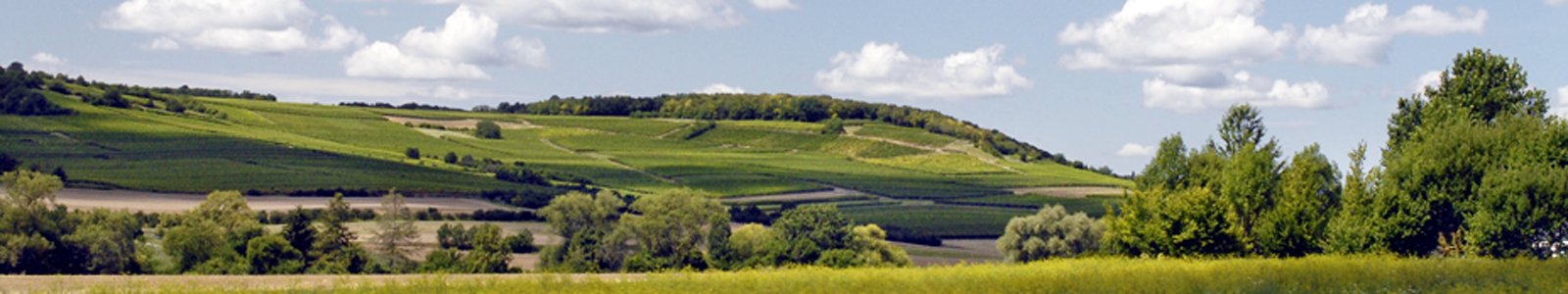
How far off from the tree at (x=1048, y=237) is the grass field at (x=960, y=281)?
54.8 metres

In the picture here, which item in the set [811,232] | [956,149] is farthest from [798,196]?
[811,232]

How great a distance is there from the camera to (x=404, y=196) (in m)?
104

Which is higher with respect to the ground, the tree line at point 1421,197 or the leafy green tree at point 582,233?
the tree line at point 1421,197

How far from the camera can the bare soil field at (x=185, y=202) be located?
295 ft

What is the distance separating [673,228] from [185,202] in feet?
143

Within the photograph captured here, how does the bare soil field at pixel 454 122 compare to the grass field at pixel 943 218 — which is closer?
the grass field at pixel 943 218

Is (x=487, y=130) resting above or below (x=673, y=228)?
above

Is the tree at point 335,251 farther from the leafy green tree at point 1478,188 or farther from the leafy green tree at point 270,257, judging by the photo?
the leafy green tree at point 1478,188

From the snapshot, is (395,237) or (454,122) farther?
(454,122)

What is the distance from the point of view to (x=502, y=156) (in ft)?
464

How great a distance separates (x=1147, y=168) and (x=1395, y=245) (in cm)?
2138

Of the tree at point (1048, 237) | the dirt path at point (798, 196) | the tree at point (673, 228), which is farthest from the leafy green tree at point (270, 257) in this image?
the dirt path at point (798, 196)

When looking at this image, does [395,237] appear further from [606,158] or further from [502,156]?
[606,158]

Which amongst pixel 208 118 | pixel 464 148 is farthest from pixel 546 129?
pixel 208 118
